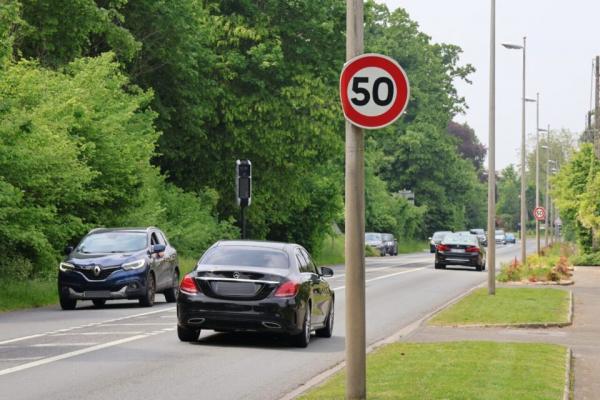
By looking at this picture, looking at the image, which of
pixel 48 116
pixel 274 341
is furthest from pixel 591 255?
pixel 274 341

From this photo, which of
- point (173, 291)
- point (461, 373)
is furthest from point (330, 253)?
point (461, 373)

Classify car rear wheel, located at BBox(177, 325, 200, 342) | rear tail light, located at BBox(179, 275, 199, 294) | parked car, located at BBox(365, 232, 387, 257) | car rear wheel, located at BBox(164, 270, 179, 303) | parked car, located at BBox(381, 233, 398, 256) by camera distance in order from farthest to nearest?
parked car, located at BBox(381, 233, 398, 256), parked car, located at BBox(365, 232, 387, 257), car rear wheel, located at BBox(164, 270, 179, 303), car rear wheel, located at BBox(177, 325, 200, 342), rear tail light, located at BBox(179, 275, 199, 294)

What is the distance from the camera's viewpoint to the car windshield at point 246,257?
19297 millimetres

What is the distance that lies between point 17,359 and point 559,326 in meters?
11.5

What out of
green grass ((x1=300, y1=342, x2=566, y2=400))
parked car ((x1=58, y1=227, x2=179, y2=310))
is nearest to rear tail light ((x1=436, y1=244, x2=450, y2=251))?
parked car ((x1=58, y1=227, x2=179, y2=310))

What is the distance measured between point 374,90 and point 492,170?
23.0 m

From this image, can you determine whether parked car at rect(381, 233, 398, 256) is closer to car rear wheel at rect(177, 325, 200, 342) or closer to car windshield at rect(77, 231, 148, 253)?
car windshield at rect(77, 231, 148, 253)

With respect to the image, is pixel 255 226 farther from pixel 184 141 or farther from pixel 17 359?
pixel 17 359

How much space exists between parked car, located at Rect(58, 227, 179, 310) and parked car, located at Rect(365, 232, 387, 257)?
5385cm

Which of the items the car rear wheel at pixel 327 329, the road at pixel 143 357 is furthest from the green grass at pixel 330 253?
the car rear wheel at pixel 327 329

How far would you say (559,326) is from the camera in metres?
24.8

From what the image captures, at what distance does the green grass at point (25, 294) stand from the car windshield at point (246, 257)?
892cm

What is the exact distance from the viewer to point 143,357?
17.3 m

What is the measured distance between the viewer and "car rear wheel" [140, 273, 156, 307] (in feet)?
93.6
